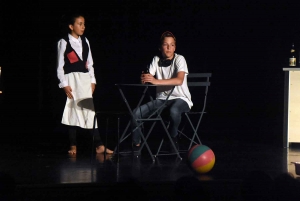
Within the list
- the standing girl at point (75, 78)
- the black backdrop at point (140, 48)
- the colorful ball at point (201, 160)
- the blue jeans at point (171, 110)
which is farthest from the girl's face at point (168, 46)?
the black backdrop at point (140, 48)

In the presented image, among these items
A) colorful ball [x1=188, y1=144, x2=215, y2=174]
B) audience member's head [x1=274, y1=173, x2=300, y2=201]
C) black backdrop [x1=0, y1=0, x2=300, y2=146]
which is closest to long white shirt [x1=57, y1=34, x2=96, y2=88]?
colorful ball [x1=188, y1=144, x2=215, y2=174]

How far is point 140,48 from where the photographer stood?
900cm

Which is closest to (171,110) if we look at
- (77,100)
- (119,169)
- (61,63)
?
(77,100)

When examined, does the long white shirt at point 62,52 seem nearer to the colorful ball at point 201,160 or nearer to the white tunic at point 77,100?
the white tunic at point 77,100

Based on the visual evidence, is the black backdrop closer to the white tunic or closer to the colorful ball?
the white tunic

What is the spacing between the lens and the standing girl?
608 cm

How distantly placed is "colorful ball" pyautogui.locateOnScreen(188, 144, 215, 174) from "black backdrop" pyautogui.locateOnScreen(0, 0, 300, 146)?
369 cm

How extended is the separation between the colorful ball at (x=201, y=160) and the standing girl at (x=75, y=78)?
1.44 metres

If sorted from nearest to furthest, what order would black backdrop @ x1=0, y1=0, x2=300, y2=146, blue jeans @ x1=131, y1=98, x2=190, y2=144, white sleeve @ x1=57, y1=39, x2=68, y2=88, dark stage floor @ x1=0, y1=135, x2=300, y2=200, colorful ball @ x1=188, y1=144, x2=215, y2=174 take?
dark stage floor @ x1=0, y1=135, x2=300, y2=200
colorful ball @ x1=188, y1=144, x2=215, y2=174
blue jeans @ x1=131, y1=98, x2=190, y2=144
white sleeve @ x1=57, y1=39, x2=68, y2=88
black backdrop @ x1=0, y1=0, x2=300, y2=146

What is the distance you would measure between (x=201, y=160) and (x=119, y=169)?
0.72m

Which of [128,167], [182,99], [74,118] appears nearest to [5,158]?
[74,118]

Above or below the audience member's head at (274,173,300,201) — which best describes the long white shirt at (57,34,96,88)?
above

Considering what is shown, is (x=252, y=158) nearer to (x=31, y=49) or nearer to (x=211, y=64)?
(x=211, y=64)

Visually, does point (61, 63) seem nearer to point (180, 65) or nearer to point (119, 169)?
point (180, 65)
